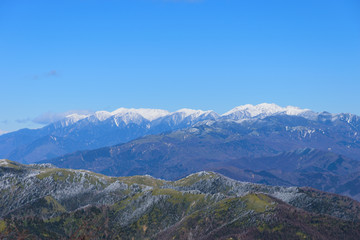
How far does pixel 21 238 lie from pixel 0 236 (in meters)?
9.37

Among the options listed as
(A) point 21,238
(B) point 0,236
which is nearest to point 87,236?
(A) point 21,238

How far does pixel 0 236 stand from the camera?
57.9 metres

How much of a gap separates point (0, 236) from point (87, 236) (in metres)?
12.3

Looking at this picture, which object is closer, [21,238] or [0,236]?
[21,238]

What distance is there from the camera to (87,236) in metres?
54.8

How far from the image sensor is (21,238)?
50406mm

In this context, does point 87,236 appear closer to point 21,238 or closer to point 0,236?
point 21,238

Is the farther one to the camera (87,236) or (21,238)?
(87,236)

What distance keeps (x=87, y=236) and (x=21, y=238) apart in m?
7.90
